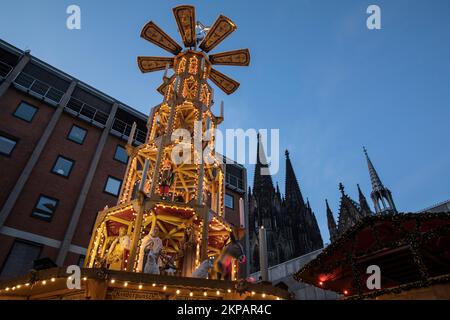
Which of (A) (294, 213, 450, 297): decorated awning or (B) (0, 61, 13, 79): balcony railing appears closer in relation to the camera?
(A) (294, 213, 450, 297): decorated awning

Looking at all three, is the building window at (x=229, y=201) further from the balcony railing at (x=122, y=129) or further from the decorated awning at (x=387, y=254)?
the decorated awning at (x=387, y=254)

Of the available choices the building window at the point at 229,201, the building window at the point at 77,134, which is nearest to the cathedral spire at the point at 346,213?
the building window at the point at 229,201

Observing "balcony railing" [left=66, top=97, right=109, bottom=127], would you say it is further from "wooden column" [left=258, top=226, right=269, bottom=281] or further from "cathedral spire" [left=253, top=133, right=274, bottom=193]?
"cathedral spire" [left=253, top=133, right=274, bottom=193]

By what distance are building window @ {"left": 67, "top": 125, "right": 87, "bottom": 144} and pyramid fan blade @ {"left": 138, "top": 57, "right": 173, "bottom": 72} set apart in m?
8.79

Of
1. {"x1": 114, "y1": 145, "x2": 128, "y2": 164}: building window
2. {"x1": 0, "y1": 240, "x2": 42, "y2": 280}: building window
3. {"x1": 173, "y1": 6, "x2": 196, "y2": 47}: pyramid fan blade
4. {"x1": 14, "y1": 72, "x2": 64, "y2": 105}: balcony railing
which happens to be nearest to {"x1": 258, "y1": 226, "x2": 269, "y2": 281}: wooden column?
{"x1": 173, "y1": 6, "x2": 196, "y2": 47}: pyramid fan blade

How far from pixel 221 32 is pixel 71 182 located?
13203 mm

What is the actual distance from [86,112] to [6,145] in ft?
18.9

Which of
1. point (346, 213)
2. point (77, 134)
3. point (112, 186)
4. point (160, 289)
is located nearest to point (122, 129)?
point (77, 134)

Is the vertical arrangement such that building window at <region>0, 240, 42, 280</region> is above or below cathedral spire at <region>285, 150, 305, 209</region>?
below

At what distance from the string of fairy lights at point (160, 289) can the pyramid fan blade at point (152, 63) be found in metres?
11.3

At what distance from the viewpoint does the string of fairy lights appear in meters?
5.45

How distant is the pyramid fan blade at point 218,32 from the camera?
43.3ft

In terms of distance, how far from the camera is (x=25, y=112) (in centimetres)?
1828

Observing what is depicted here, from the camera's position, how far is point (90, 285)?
5.47 metres
